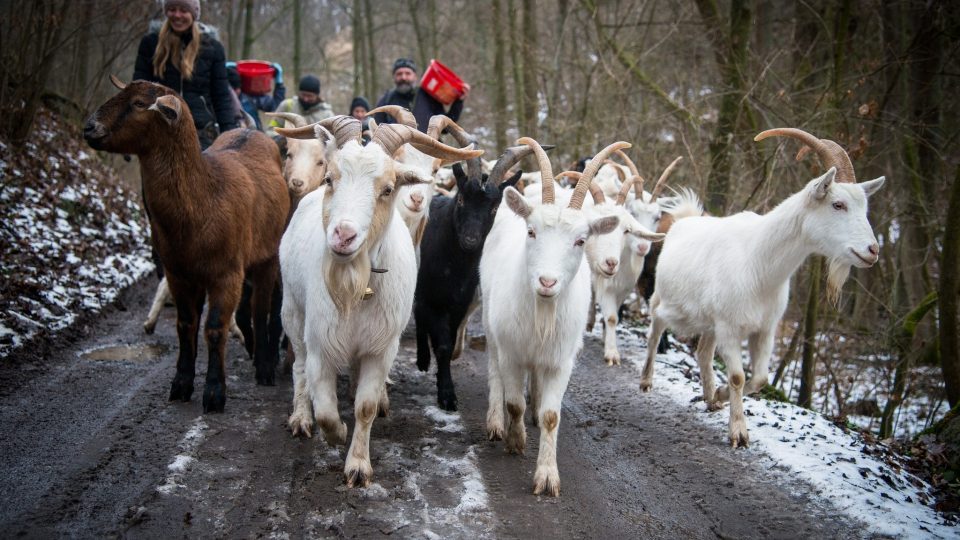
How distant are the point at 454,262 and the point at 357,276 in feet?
7.03

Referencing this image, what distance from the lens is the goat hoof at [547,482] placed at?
4.49 m

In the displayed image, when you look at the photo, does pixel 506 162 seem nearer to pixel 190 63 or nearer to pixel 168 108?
pixel 168 108

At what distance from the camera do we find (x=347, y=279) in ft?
14.0

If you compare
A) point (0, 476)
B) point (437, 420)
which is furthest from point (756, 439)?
point (0, 476)

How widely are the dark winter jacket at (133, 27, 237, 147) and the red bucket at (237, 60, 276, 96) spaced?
4400 mm

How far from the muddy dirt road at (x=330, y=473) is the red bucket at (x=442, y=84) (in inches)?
146

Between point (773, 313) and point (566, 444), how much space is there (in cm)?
206

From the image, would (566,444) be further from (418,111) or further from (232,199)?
(418,111)

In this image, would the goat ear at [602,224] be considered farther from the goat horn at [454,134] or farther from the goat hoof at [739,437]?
the goat hoof at [739,437]

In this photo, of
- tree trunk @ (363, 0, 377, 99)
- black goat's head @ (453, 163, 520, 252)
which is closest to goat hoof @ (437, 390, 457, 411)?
black goat's head @ (453, 163, 520, 252)

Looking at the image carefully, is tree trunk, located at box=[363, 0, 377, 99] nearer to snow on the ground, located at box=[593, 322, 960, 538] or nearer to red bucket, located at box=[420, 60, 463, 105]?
red bucket, located at box=[420, 60, 463, 105]

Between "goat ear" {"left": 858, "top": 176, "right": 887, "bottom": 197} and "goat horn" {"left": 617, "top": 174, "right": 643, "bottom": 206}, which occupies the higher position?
"goat ear" {"left": 858, "top": 176, "right": 887, "bottom": 197}

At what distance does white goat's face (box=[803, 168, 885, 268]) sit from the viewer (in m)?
5.45

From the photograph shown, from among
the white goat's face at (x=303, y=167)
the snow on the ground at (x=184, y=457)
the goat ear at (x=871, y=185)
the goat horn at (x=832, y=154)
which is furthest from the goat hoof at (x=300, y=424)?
the goat ear at (x=871, y=185)
